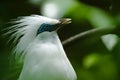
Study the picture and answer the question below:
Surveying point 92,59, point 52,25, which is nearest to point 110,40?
point 92,59

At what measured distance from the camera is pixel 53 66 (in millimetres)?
2699

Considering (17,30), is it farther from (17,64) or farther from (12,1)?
(12,1)

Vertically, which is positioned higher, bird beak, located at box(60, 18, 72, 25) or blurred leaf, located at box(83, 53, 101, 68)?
bird beak, located at box(60, 18, 72, 25)

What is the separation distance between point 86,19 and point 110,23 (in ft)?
0.32

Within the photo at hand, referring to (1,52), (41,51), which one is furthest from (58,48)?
(1,52)

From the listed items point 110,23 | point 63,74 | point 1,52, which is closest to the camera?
point 63,74

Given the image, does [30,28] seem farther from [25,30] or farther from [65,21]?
[65,21]

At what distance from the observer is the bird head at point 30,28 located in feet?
9.16

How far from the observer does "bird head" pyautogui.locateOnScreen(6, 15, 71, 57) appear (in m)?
2.79

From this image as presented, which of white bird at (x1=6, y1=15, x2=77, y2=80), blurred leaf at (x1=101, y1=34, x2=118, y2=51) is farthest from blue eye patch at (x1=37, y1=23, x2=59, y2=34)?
blurred leaf at (x1=101, y1=34, x2=118, y2=51)

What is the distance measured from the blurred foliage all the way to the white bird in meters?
0.11

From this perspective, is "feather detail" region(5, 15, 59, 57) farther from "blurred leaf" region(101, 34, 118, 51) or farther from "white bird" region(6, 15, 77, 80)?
"blurred leaf" region(101, 34, 118, 51)

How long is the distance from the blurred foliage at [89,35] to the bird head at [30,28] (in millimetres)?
91

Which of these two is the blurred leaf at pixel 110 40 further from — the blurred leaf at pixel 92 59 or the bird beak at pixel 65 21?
the bird beak at pixel 65 21
